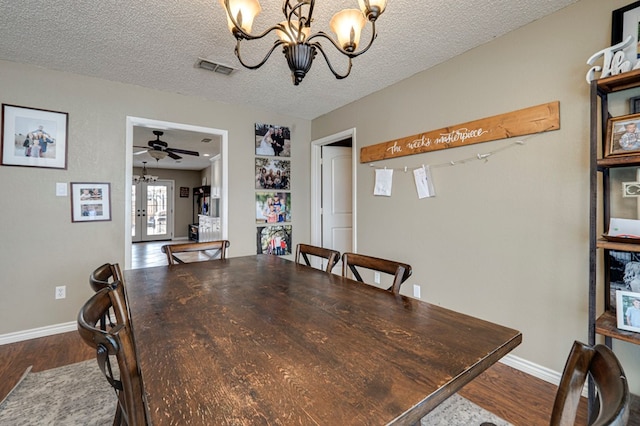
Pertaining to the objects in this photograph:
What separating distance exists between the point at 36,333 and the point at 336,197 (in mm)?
3440

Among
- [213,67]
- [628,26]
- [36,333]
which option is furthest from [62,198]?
[628,26]

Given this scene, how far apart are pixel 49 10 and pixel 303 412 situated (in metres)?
2.63

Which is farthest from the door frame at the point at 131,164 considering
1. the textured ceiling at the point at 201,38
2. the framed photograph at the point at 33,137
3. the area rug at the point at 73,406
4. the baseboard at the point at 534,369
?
the baseboard at the point at 534,369

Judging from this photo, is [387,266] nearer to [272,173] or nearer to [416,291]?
[416,291]

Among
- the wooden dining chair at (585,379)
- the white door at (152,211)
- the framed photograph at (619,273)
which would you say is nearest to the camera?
the wooden dining chair at (585,379)

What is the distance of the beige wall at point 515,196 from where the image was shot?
174 cm

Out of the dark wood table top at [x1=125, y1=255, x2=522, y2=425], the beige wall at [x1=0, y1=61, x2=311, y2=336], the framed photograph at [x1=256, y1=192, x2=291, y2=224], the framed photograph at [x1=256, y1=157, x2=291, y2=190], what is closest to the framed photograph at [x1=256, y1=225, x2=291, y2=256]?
the framed photograph at [x1=256, y1=192, x2=291, y2=224]

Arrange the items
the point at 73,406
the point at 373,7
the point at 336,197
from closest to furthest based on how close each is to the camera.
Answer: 1. the point at 373,7
2. the point at 73,406
3. the point at 336,197

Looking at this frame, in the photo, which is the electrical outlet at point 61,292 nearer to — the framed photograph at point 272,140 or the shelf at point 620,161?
the framed photograph at point 272,140

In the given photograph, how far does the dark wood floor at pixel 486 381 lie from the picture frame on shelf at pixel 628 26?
76.0 inches

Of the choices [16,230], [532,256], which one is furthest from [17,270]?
[532,256]

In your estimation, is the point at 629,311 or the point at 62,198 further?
the point at 62,198

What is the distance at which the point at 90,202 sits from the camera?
2734 millimetres

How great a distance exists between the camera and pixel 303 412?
0.56 metres
